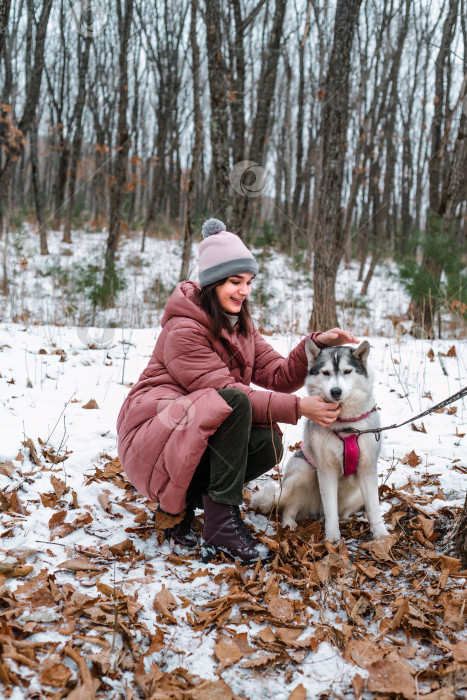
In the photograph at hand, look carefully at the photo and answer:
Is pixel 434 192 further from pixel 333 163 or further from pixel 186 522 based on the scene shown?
pixel 186 522

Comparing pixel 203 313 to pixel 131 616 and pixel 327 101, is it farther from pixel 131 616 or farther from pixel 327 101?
pixel 327 101

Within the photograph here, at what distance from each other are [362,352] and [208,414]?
982mm

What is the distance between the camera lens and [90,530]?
2662 mm

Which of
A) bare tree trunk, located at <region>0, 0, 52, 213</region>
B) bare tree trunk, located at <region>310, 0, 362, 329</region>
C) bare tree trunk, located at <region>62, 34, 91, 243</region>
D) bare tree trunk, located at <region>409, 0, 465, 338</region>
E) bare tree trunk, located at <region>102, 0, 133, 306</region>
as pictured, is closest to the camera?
bare tree trunk, located at <region>310, 0, 362, 329</region>

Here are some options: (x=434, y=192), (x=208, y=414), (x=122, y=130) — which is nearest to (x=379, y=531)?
(x=208, y=414)

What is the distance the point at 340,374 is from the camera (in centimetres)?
267

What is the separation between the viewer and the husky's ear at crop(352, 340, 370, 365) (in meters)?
2.71

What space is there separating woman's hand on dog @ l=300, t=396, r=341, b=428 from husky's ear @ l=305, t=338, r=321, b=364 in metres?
0.34
